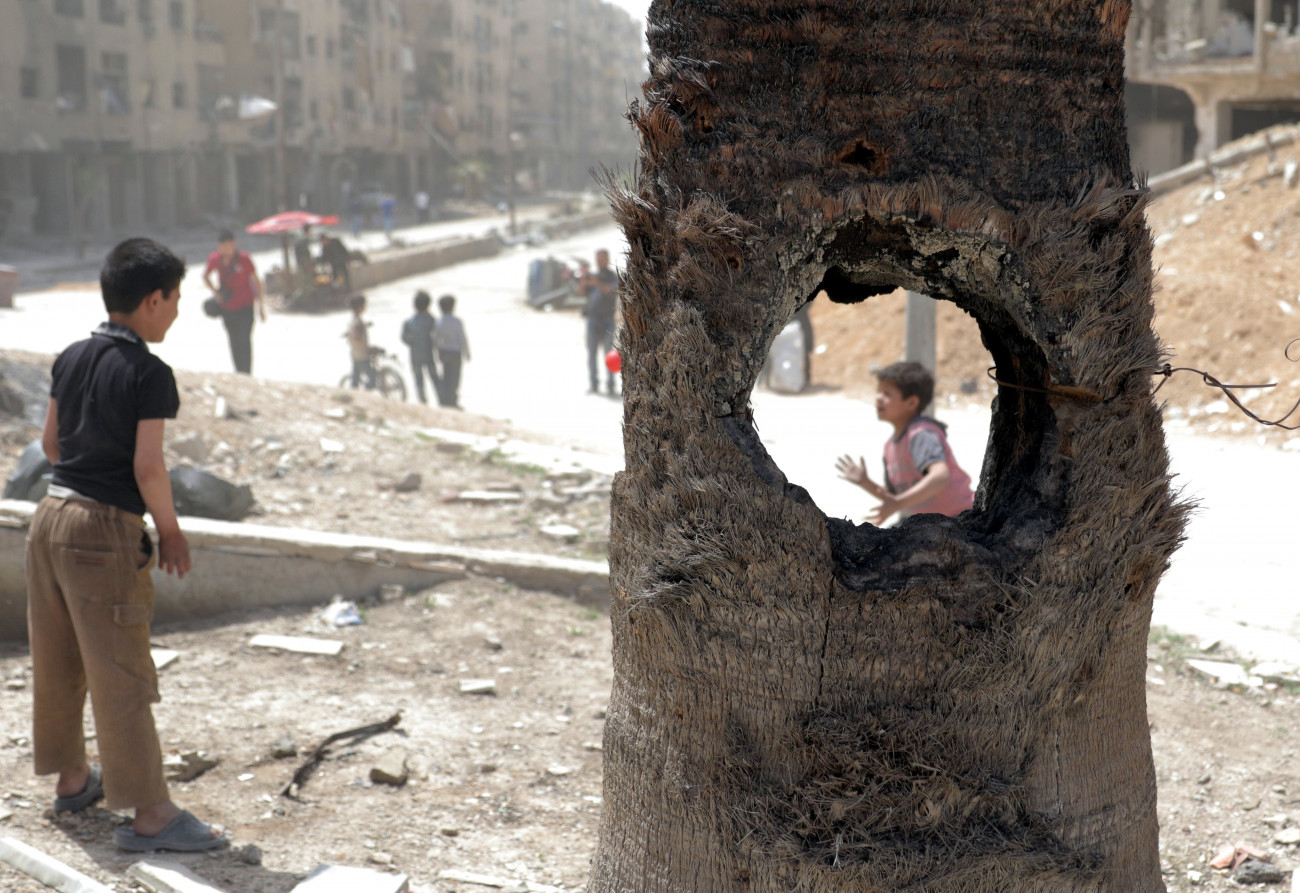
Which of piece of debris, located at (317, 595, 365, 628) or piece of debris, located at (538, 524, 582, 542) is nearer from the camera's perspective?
piece of debris, located at (317, 595, 365, 628)

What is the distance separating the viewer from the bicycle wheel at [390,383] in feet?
41.7

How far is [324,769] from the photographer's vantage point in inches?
168

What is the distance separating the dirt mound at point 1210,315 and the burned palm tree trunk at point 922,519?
382 inches

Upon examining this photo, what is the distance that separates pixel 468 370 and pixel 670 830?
47.5ft

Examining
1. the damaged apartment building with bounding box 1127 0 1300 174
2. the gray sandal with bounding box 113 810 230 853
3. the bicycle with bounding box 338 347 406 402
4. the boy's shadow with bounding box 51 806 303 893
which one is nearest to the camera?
the boy's shadow with bounding box 51 806 303 893

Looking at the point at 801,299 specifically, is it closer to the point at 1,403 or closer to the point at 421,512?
the point at 421,512

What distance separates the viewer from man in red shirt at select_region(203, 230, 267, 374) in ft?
38.8

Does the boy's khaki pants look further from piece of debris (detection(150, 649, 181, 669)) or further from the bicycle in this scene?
the bicycle

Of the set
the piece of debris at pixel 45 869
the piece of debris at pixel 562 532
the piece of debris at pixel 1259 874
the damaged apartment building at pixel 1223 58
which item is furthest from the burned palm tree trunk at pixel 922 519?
the damaged apartment building at pixel 1223 58

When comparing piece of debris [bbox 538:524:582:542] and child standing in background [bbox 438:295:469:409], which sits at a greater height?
child standing in background [bbox 438:295:469:409]

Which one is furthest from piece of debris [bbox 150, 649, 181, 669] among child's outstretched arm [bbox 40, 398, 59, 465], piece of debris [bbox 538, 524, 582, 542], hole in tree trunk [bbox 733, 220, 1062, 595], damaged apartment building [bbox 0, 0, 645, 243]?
damaged apartment building [bbox 0, 0, 645, 243]

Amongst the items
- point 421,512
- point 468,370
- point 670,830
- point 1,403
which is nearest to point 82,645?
point 670,830

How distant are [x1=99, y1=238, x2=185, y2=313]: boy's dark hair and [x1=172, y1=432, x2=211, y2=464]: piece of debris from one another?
488 centimetres

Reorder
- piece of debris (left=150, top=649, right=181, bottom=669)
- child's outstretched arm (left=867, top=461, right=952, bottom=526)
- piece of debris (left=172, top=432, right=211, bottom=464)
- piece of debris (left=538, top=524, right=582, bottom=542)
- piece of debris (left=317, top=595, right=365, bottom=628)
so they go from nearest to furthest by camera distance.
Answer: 1. child's outstretched arm (left=867, top=461, right=952, bottom=526)
2. piece of debris (left=150, top=649, right=181, bottom=669)
3. piece of debris (left=317, top=595, right=365, bottom=628)
4. piece of debris (left=538, top=524, right=582, bottom=542)
5. piece of debris (left=172, top=432, right=211, bottom=464)
